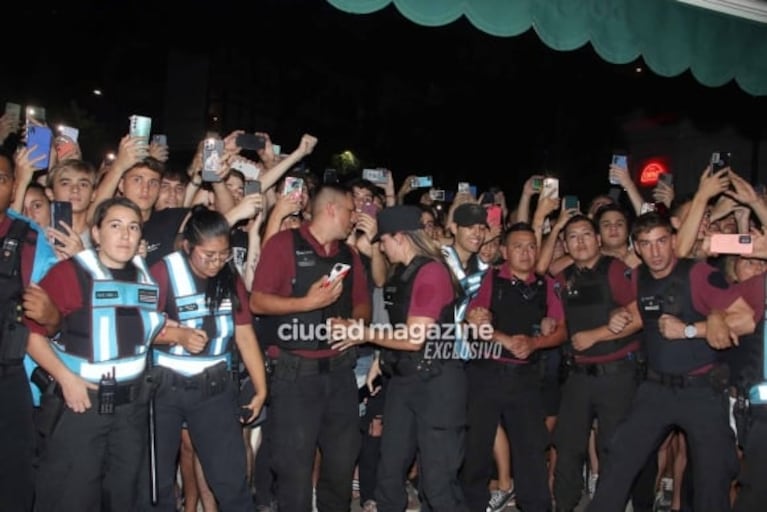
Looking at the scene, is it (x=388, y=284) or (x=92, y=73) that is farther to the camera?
(x=92, y=73)

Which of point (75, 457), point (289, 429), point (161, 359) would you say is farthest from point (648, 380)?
point (75, 457)

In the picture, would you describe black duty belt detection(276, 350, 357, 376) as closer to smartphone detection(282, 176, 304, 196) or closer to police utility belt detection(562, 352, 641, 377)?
smartphone detection(282, 176, 304, 196)

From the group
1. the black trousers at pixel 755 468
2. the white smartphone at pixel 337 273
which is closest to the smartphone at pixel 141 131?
the white smartphone at pixel 337 273

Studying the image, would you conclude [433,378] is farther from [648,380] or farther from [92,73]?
[92,73]

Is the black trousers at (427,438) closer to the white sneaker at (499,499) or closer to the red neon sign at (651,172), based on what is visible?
the white sneaker at (499,499)

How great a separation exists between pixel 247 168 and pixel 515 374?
2875 millimetres

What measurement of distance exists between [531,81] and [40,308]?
18.6 metres

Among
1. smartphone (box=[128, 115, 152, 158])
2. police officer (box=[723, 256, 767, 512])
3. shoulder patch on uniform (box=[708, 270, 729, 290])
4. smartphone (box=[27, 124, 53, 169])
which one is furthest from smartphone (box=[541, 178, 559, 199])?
smartphone (box=[27, 124, 53, 169])

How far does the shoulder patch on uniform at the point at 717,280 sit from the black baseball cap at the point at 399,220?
2.15 m

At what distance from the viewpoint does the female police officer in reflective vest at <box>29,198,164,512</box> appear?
13.1 feet

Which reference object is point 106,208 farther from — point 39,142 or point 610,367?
point 610,367

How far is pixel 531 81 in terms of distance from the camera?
2050 cm

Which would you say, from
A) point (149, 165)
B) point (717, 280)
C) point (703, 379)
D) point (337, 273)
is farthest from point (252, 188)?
point (703, 379)

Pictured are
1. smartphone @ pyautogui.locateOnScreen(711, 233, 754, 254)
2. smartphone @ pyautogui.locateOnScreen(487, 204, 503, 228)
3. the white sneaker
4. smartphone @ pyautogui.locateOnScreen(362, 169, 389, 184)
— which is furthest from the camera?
smartphone @ pyautogui.locateOnScreen(362, 169, 389, 184)
